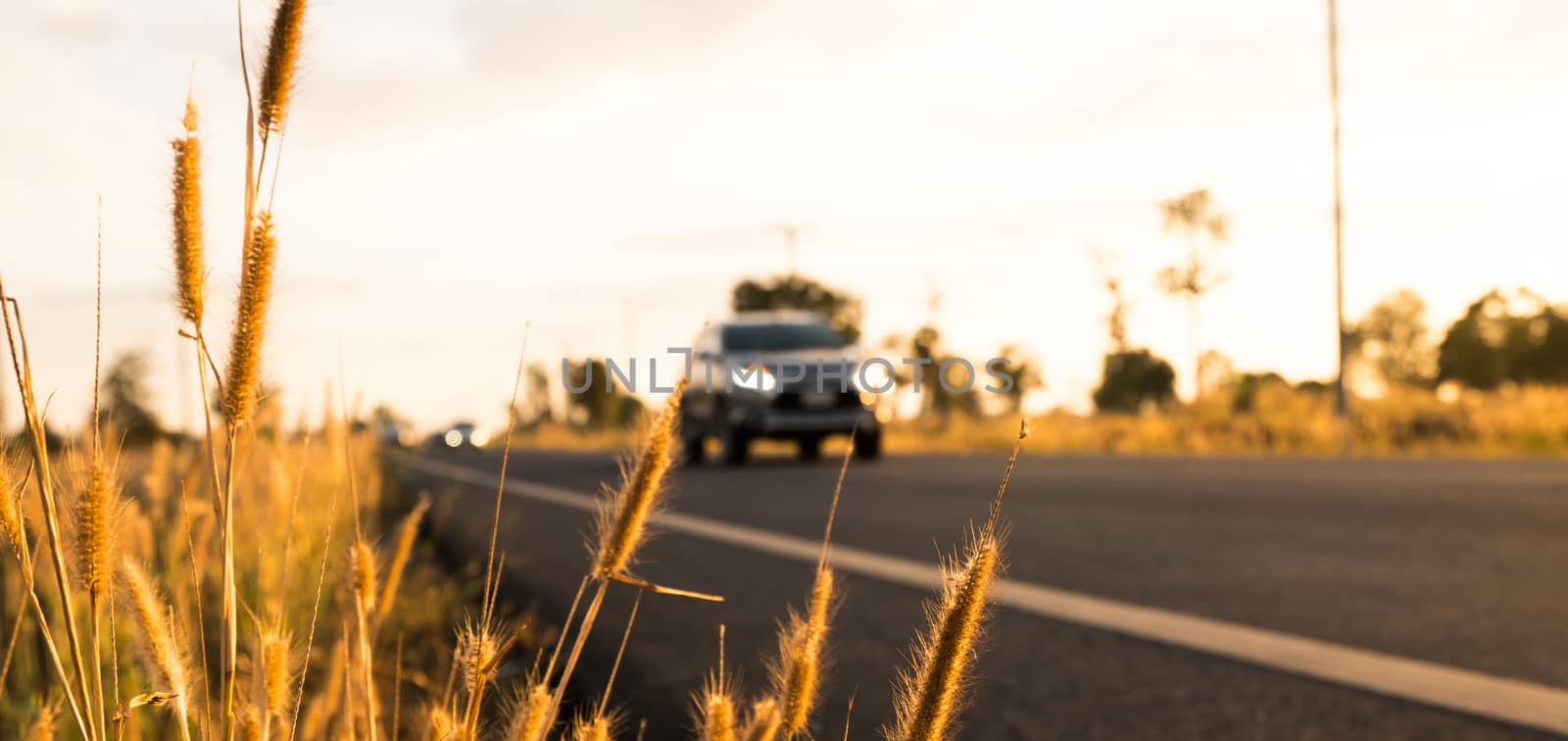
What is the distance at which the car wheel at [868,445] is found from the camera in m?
14.7

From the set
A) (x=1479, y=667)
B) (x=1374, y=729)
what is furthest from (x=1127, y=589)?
(x=1374, y=729)

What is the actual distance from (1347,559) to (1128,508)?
2.60 m

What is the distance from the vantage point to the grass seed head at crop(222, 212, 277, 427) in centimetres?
99

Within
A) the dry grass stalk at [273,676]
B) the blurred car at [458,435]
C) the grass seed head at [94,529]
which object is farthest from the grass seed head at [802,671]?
the blurred car at [458,435]

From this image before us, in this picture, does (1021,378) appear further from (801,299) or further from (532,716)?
(532,716)

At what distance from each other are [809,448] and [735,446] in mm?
1357

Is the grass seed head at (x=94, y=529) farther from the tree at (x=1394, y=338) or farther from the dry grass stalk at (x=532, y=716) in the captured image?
the tree at (x=1394, y=338)

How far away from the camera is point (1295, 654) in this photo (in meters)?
3.13

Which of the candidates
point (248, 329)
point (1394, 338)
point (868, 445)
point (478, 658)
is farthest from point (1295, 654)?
point (1394, 338)

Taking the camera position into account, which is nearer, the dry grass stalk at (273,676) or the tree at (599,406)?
the dry grass stalk at (273,676)

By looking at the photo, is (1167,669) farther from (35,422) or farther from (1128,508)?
(1128,508)

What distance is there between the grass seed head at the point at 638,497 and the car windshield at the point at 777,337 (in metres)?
13.8

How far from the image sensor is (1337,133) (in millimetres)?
20062

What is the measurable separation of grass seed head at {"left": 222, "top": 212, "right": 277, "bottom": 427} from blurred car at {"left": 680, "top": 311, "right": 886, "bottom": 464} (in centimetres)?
1223
